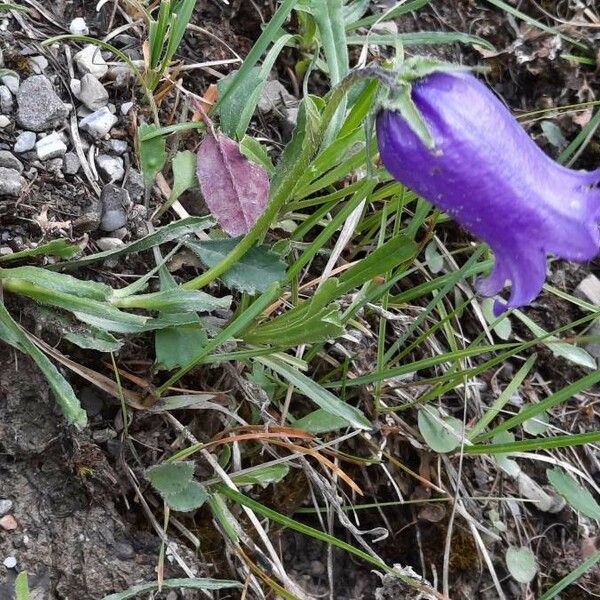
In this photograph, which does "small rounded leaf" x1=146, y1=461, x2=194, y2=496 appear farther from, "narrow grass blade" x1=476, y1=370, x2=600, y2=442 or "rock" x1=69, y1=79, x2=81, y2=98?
"rock" x1=69, y1=79, x2=81, y2=98

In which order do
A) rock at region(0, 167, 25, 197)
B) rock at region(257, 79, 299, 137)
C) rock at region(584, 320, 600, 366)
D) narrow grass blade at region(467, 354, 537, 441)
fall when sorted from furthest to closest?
rock at region(584, 320, 600, 366) → rock at region(257, 79, 299, 137) → narrow grass blade at region(467, 354, 537, 441) → rock at region(0, 167, 25, 197)

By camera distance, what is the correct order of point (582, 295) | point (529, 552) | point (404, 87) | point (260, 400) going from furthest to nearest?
point (582, 295), point (529, 552), point (260, 400), point (404, 87)

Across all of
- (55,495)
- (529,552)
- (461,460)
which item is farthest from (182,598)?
A: (529,552)

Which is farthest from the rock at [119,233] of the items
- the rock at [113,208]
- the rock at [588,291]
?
the rock at [588,291]

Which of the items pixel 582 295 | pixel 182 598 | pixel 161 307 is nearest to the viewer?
pixel 161 307

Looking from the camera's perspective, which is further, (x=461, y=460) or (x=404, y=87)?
(x=461, y=460)

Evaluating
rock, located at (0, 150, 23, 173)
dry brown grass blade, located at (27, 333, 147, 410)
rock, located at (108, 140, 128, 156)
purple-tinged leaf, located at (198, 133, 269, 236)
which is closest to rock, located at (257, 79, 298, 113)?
purple-tinged leaf, located at (198, 133, 269, 236)

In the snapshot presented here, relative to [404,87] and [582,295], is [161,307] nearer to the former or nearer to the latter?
[404,87]
